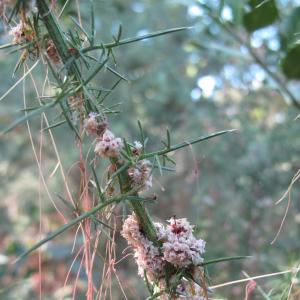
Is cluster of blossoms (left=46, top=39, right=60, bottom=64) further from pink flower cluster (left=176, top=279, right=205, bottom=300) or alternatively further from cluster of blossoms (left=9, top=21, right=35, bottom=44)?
pink flower cluster (left=176, top=279, right=205, bottom=300)

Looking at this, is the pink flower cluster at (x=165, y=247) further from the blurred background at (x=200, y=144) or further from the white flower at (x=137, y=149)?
the blurred background at (x=200, y=144)

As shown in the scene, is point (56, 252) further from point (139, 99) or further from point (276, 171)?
point (139, 99)

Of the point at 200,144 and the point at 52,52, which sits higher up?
the point at 200,144

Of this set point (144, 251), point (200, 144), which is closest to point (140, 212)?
point (144, 251)

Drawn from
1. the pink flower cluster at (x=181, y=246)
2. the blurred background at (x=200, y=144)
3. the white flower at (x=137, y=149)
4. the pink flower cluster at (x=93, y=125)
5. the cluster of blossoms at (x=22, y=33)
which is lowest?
the pink flower cluster at (x=181, y=246)

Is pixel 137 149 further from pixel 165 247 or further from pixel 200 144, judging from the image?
pixel 200 144

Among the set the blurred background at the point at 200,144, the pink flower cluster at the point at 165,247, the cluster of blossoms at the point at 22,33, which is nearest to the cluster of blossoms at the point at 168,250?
the pink flower cluster at the point at 165,247

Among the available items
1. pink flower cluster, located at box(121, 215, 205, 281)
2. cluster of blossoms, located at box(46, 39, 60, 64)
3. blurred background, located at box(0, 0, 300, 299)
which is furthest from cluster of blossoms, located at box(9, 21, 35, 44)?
blurred background, located at box(0, 0, 300, 299)
